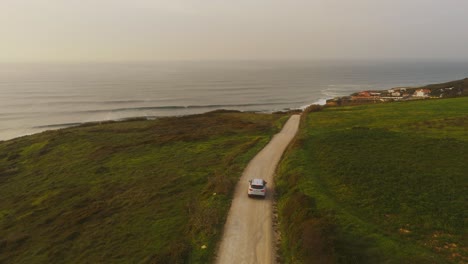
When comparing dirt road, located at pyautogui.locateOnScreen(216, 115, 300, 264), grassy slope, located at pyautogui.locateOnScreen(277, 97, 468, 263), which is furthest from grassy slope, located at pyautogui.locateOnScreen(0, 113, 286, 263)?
grassy slope, located at pyautogui.locateOnScreen(277, 97, 468, 263)

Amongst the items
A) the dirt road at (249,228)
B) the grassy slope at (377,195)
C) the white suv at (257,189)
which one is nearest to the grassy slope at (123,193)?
the dirt road at (249,228)

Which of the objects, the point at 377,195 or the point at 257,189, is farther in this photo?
the point at 257,189

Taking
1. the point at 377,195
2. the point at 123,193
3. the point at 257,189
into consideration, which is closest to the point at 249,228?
the point at 257,189

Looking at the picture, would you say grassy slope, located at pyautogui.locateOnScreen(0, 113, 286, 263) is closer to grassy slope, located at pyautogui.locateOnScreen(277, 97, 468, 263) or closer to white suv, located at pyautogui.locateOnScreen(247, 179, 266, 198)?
white suv, located at pyautogui.locateOnScreen(247, 179, 266, 198)

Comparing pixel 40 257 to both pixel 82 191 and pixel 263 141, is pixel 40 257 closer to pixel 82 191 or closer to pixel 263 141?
pixel 82 191

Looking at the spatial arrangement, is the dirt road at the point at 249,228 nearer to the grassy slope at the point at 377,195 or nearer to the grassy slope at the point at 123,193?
the grassy slope at the point at 123,193

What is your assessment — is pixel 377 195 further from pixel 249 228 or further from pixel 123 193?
pixel 123 193

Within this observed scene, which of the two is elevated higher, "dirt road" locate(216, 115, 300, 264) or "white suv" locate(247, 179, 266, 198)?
"white suv" locate(247, 179, 266, 198)
